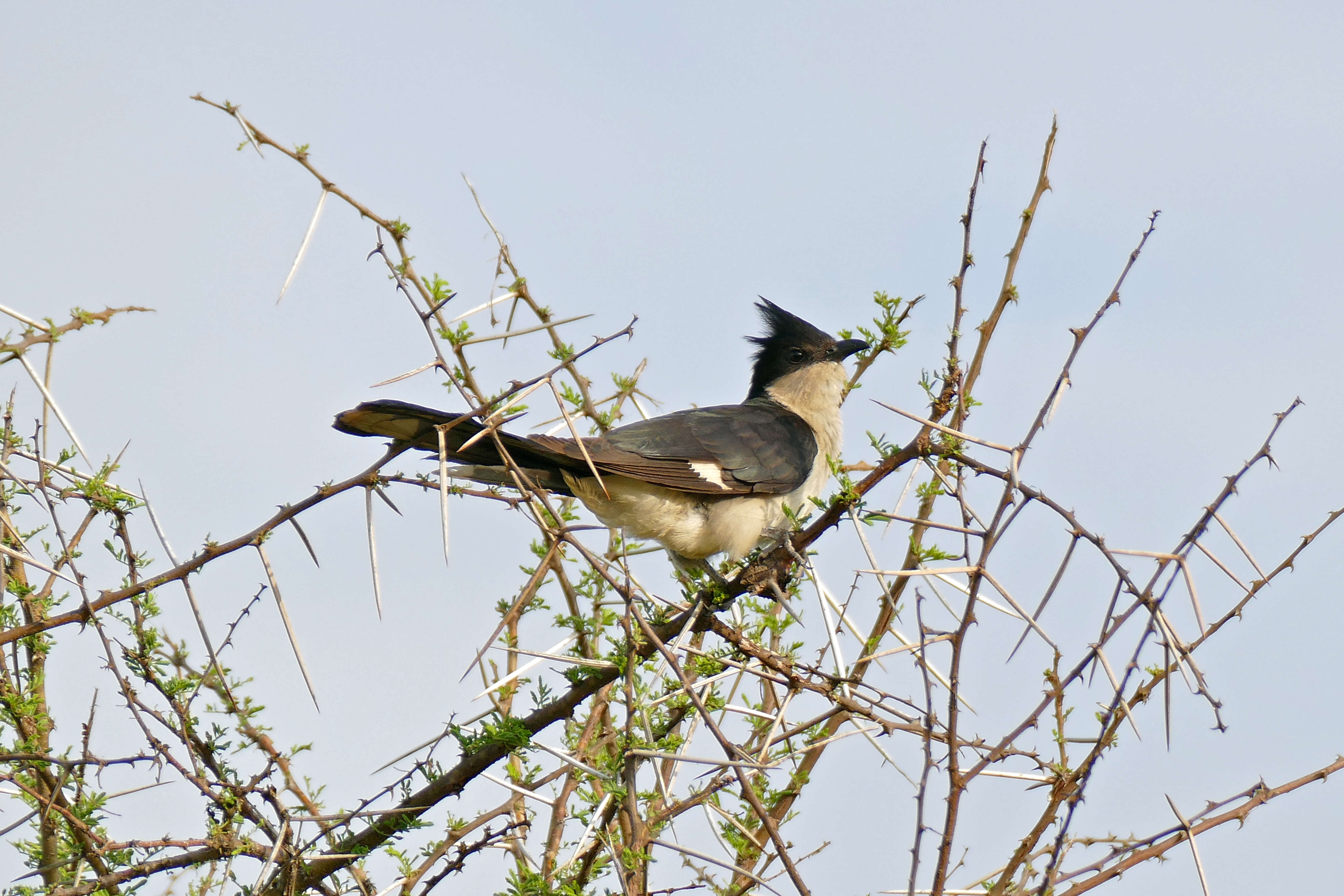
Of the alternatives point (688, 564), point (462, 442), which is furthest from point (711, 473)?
point (462, 442)

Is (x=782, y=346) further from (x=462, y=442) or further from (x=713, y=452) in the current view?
(x=462, y=442)

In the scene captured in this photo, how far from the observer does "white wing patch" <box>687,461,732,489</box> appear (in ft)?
15.7

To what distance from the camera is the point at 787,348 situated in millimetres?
6660

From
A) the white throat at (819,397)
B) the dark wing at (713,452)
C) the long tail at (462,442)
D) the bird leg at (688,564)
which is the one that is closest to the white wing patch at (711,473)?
the dark wing at (713,452)

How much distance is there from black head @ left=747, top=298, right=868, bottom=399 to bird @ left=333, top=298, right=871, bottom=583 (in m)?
0.24

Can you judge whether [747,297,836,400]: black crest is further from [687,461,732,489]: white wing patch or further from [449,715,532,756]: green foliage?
[449,715,532,756]: green foliage

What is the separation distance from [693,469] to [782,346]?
2118 millimetres

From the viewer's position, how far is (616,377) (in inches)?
182

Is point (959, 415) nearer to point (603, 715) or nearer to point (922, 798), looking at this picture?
point (922, 798)

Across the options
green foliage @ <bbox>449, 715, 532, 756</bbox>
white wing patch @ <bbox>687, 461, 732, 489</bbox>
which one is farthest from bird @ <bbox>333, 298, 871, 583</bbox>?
green foliage @ <bbox>449, 715, 532, 756</bbox>

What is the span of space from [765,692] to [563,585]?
2.83 feet

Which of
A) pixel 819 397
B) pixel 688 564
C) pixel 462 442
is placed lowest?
pixel 462 442

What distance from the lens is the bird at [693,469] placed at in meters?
3.83

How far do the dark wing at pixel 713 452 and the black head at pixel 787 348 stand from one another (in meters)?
0.83
